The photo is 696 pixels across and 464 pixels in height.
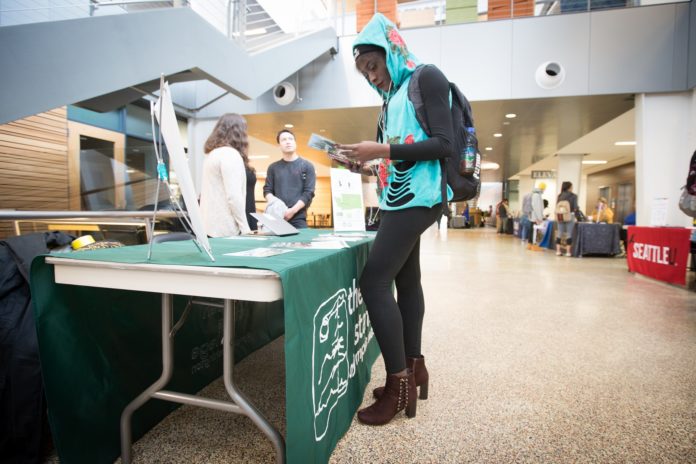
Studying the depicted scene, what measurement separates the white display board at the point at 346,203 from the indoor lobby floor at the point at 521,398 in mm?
807

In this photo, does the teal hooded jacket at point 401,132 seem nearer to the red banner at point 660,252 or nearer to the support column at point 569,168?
the red banner at point 660,252

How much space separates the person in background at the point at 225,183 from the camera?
2189 millimetres

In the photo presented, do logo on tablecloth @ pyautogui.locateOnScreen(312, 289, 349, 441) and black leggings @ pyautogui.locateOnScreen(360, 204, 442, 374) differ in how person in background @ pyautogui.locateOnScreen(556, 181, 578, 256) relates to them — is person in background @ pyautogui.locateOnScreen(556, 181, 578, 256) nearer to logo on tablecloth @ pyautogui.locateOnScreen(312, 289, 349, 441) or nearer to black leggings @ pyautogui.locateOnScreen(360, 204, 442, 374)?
black leggings @ pyautogui.locateOnScreen(360, 204, 442, 374)

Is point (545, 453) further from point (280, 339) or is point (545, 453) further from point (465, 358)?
point (280, 339)

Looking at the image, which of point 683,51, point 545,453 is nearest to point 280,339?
point 545,453

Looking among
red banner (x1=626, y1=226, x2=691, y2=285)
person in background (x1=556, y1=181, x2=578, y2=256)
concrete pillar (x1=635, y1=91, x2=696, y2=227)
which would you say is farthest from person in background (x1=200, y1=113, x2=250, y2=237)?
person in background (x1=556, y1=181, x2=578, y2=256)

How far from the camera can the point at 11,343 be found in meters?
1.06

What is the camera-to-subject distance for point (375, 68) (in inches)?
52.4

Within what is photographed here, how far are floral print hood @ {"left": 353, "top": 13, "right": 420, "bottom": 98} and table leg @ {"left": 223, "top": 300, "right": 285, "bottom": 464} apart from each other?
959 millimetres

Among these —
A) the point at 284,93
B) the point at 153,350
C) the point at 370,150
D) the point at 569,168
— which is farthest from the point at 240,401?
the point at 569,168

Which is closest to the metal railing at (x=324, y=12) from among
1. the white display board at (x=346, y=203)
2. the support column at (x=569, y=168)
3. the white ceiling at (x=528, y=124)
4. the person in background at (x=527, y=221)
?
the white ceiling at (x=528, y=124)

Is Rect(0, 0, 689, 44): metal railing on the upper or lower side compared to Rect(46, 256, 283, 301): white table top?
upper

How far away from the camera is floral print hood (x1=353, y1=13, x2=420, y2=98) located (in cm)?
123

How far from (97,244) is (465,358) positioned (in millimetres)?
1921
